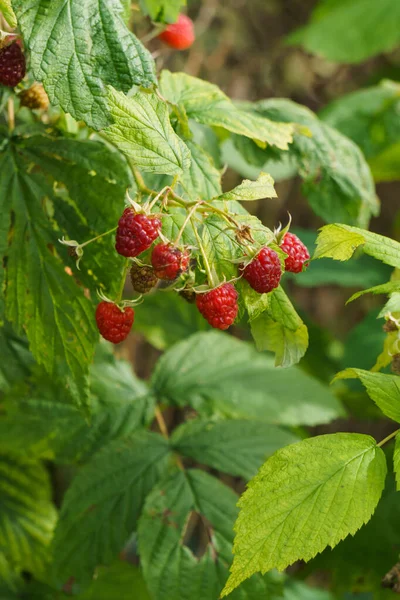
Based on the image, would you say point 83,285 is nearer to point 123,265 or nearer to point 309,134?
point 123,265

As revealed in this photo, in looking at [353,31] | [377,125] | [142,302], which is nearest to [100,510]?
[142,302]

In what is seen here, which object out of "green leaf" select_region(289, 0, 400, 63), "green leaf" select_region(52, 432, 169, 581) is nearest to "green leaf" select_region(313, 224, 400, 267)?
"green leaf" select_region(52, 432, 169, 581)

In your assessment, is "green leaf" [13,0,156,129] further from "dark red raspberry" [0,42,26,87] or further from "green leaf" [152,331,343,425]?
"green leaf" [152,331,343,425]

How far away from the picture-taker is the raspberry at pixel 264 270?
3.12ft

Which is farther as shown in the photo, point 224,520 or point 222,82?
point 222,82

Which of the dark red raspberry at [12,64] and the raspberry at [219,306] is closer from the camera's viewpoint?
the raspberry at [219,306]

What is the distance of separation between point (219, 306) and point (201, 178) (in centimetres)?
28

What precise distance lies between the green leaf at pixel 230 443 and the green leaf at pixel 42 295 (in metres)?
0.46

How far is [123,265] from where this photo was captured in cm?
117

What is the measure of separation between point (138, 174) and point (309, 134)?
0.42m

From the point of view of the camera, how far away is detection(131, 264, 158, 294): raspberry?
1.01m

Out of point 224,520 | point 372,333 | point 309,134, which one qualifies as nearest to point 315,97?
point 372,333

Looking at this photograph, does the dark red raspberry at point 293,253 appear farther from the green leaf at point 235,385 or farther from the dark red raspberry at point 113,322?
the green leaf at point 235,385

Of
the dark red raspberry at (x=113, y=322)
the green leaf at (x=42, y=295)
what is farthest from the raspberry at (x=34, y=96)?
the dark red raspberry at (x=113, y=322)
